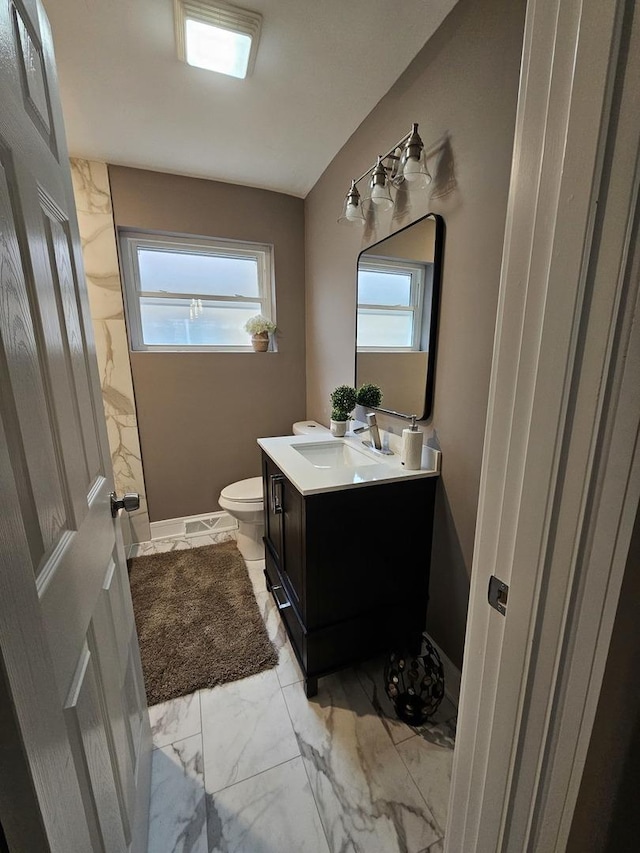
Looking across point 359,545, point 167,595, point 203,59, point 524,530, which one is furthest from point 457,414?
point 167,595

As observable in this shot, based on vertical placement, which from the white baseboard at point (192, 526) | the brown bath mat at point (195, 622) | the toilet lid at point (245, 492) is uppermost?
the toilet lid at point (245, 492)

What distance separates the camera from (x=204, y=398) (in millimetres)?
2504

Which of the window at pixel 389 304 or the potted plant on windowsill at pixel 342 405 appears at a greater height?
the window at pixel 389 304

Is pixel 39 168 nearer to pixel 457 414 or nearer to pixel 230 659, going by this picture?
pixel 457 414

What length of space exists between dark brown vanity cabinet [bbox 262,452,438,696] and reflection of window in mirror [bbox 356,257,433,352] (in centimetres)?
64

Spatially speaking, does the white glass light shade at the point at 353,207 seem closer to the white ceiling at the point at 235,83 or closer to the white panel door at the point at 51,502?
the white ceiling at the point at 235,83

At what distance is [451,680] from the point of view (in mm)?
1354

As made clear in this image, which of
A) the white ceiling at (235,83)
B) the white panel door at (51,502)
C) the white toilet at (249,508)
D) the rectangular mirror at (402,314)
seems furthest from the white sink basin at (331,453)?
the white ceiling at (235,83)

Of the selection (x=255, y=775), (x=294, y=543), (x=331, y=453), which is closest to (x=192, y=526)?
(x=331, y=453)

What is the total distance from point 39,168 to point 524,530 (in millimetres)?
1017

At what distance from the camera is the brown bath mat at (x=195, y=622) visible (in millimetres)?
1467

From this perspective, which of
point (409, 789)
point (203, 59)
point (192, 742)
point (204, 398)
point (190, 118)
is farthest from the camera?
point (204, 398)

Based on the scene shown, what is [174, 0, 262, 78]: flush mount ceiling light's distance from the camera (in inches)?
45.7

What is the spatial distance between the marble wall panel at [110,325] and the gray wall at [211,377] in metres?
0.06
